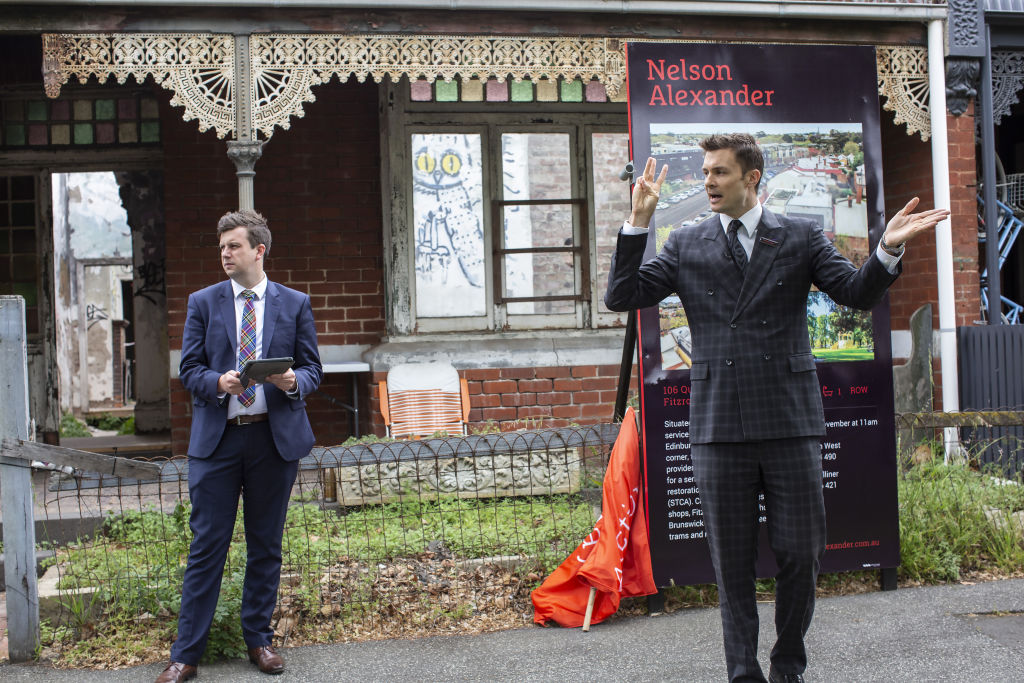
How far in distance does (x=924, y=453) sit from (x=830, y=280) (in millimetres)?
2917

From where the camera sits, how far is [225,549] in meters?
4.30

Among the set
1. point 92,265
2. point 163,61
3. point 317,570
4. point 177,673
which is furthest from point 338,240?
point 92,265

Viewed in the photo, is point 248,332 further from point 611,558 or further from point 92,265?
point 92,265

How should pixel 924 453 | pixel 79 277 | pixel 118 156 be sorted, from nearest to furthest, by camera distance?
1. pixel 924 453
2. pixel 118 156
3. pixel 79 277

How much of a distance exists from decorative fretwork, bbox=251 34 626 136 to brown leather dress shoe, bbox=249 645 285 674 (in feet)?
13.7

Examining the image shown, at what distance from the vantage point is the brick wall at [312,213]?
911cm

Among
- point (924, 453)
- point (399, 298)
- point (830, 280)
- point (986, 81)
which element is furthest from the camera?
point (399, 298)

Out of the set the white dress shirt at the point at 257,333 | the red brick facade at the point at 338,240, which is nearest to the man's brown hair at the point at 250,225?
the white dress shirt at the point at 257,333

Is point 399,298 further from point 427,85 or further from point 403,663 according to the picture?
point 403,663

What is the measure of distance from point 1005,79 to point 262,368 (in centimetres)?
725

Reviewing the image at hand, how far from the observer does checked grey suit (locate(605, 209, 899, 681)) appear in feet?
11.6

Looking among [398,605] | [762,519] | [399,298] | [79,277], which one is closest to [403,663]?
[398,605]

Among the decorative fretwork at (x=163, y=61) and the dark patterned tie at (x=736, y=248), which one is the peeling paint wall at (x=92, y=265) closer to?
the decorative fretwork at (x=163, y=61)

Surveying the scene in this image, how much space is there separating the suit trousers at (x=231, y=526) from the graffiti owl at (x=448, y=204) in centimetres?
474
